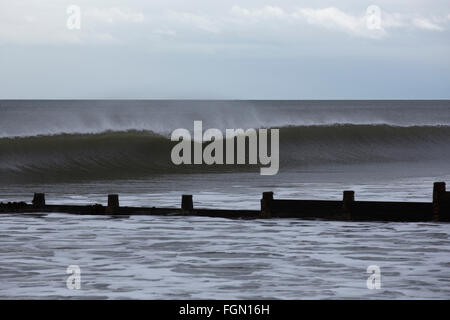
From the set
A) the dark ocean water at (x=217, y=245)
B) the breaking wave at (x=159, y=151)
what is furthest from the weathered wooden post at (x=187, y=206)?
the breaking wave at (x=159, y=151)

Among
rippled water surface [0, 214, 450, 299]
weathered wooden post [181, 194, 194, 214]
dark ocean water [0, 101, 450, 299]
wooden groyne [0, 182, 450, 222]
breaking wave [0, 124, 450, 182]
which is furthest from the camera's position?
breaking wave [0, 124, 450, 182]

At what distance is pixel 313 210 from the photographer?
1827 centimetres

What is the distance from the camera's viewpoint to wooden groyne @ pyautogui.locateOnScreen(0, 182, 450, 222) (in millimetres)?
17594

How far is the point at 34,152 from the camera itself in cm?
4234

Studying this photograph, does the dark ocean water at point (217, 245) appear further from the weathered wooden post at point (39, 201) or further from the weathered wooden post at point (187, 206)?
the weathered wooden post at point (39, 201)

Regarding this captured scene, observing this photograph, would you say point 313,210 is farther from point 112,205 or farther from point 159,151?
point 159,151

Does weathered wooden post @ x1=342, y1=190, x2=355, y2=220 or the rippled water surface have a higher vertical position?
weathered wooden post @ x1=342, y1=190, x2=355, y2=220

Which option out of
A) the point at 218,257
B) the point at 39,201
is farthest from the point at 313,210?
the point at 39,201

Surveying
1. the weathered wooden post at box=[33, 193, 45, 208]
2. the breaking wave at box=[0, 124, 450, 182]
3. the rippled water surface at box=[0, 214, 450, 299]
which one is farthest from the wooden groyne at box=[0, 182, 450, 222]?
the breaking wave at box=[0, 124, 450, 182]

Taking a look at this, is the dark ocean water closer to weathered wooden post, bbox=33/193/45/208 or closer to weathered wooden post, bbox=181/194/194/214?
weathered wooden post, bbox=181/194/194/214

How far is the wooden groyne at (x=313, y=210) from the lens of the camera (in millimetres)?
17594

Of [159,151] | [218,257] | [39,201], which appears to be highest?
[159,151]
